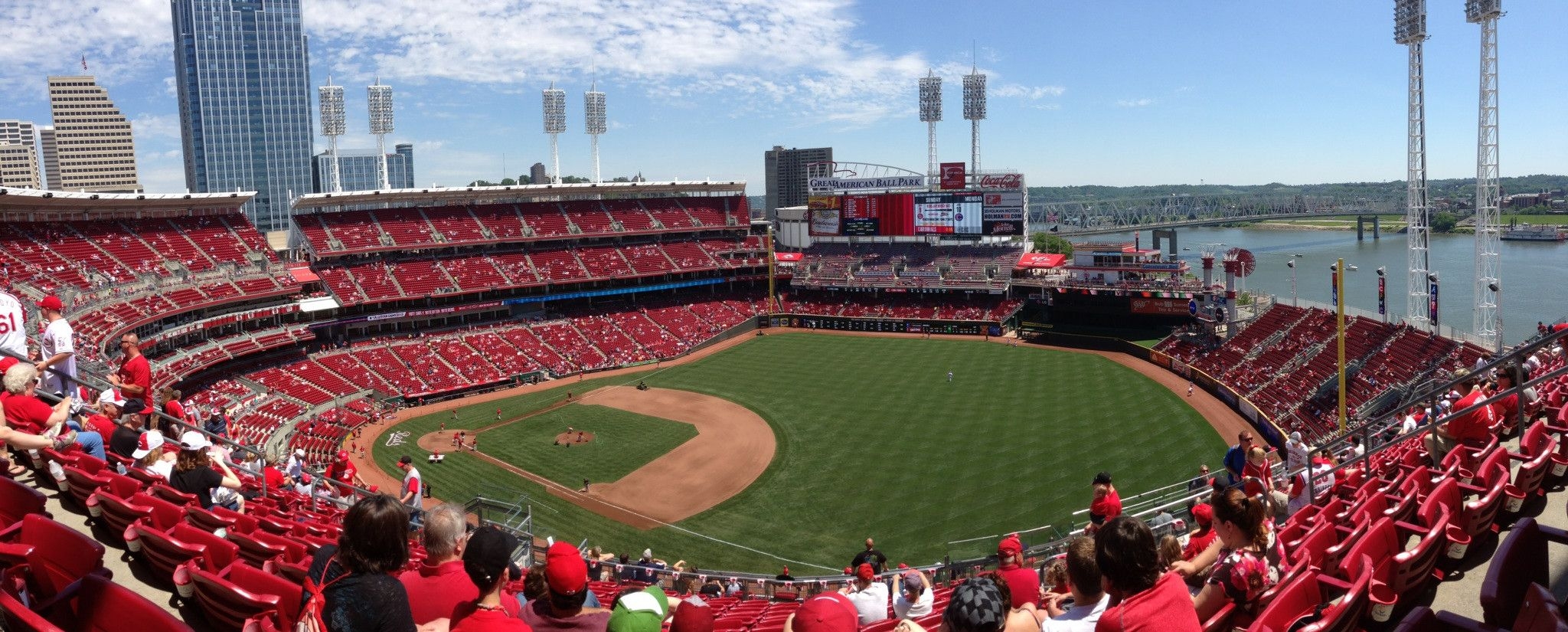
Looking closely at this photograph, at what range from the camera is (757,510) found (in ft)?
97.7

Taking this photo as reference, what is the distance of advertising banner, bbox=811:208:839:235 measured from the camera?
75.2 meters

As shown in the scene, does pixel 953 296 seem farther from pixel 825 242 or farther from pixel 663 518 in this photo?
pixel 663 518

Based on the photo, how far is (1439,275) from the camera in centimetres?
8450

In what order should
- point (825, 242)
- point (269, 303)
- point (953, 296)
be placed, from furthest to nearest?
point (825, 242) < point (953, 296) < point (269, 303)

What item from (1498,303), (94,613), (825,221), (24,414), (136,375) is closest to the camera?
(94,613)

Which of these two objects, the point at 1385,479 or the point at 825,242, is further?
the point at 825,242

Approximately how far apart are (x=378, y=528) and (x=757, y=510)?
25.6m

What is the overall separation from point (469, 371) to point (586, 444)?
1675cm

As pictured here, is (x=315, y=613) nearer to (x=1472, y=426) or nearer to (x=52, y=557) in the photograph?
(x=52, y=557)

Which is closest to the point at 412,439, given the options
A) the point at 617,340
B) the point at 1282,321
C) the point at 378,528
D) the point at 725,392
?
the point at 725,392

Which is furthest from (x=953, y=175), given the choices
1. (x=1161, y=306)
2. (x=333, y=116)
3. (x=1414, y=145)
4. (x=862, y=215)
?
(x=333, y=116)

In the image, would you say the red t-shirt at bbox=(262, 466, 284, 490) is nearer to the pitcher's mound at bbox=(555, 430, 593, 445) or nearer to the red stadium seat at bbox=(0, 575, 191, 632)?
the red stadium seat at bbox=(0, 575, 191, 632)

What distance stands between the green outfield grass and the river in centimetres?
3734

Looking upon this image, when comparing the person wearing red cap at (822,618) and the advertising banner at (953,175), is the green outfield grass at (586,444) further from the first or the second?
the advertising banner at (953,175)
